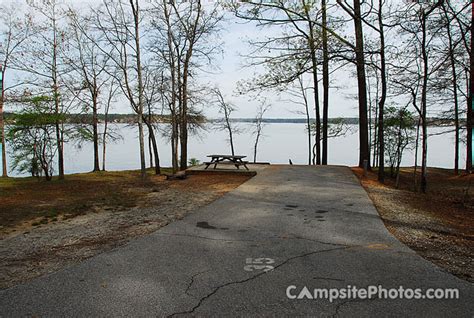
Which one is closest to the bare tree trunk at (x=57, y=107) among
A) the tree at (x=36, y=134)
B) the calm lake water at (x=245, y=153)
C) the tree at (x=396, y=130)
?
the tree at (x=36, y=134)

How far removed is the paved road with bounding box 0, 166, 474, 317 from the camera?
2.81 meters

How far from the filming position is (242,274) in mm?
3502

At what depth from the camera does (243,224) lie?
5559 millimetres

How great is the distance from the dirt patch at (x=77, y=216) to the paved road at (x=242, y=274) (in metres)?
0.50

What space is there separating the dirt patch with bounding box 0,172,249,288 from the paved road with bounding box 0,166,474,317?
19.5 inches

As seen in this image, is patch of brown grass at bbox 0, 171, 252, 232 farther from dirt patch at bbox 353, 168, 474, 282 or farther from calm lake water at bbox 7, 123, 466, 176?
calm lake water at bbox 7, 123, 466, 176

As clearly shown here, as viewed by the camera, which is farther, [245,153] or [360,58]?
[245,153]

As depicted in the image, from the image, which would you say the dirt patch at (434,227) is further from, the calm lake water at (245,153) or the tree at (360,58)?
the calm lake water at (245,153)

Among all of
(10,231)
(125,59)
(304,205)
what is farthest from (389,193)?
(125,59)

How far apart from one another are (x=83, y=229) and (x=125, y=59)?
439 inches

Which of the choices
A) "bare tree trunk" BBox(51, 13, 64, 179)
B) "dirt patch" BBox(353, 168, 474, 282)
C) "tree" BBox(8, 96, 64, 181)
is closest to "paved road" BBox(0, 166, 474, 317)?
"dirt patch" BBox(353, 168, 474, 282)

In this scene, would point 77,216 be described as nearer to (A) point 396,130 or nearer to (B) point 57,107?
(B) point 57,107

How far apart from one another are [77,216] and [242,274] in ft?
14.7

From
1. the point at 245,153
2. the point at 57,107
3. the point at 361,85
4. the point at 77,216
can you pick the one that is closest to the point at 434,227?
the point at 77,216
